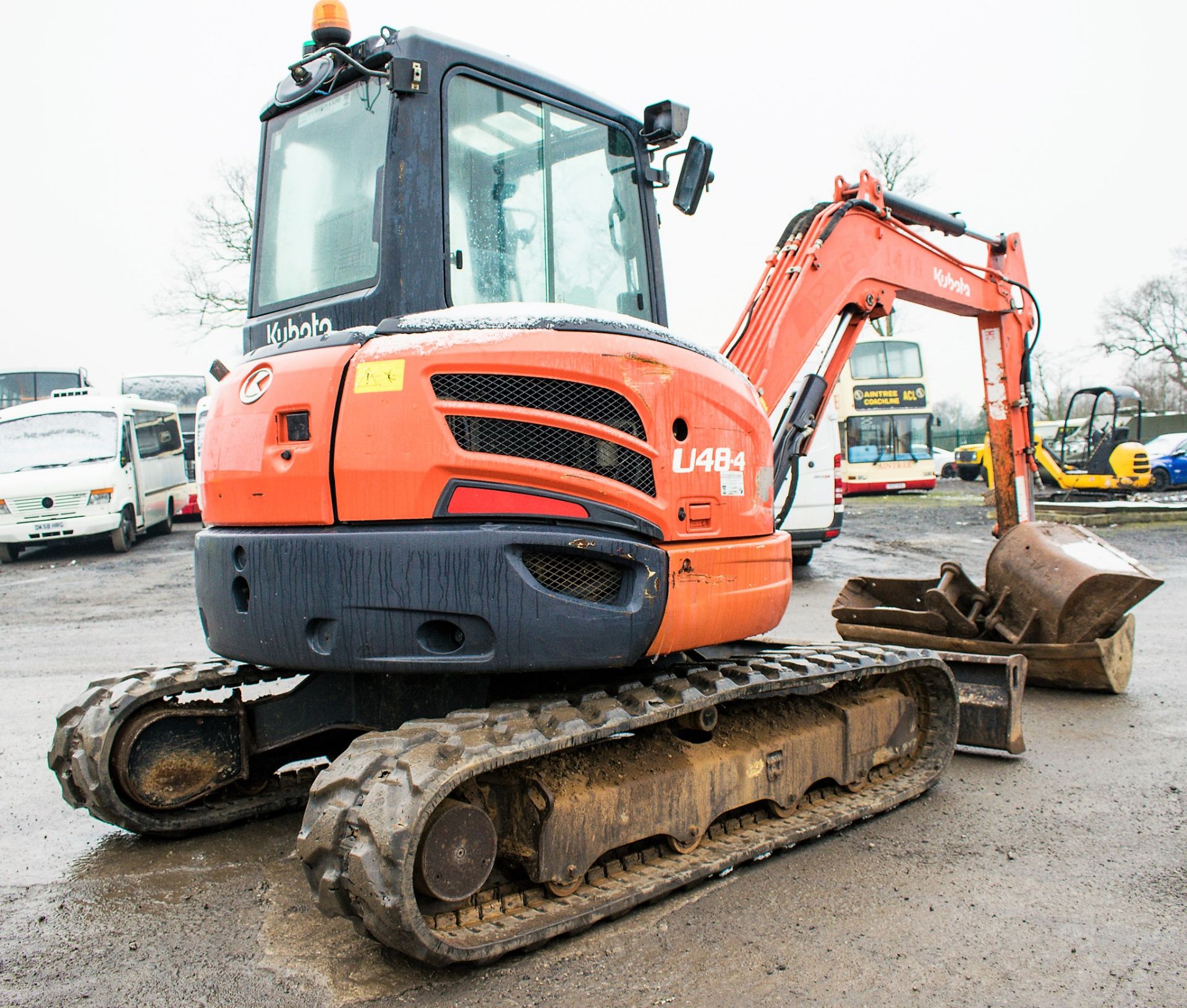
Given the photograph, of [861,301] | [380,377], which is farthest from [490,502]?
[861,301]

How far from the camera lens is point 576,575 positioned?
330 centimetres

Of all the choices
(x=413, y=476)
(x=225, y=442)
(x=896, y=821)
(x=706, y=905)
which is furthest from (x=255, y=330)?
(x=896, y=821)

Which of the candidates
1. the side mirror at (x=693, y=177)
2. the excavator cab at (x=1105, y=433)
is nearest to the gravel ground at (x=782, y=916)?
the side mirror at (x=693, y=177)

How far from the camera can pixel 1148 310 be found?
56.8 m

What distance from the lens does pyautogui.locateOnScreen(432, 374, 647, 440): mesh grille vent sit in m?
3.22

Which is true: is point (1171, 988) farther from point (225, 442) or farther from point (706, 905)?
point (225, 442)

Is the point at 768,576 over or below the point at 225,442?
below

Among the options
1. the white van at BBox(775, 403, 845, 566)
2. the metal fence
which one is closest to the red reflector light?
the white van at BBox(775, 403, 845, 566)

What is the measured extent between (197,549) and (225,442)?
45cm

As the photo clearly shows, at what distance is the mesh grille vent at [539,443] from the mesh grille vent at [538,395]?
2.5 inches

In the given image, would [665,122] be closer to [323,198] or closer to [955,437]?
[323,198]

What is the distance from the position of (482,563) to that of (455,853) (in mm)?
859

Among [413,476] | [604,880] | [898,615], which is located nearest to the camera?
[413,476]

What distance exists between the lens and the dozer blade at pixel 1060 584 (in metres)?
6.04
